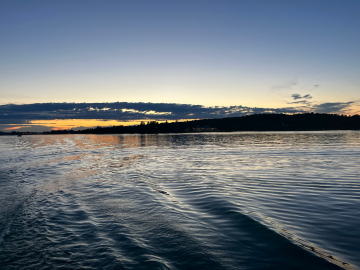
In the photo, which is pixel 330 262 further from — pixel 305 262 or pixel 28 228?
pixel 28 228

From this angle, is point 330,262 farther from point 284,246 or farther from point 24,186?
point 24,186

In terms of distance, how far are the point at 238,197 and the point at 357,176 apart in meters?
10.6

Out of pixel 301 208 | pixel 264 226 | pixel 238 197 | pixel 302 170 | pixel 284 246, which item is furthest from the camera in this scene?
pixel 302 170

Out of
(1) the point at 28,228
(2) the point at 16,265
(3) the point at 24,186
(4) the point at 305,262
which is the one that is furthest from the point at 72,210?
(4) the point at 305,262

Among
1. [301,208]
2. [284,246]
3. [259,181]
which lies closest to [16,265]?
[284,246]

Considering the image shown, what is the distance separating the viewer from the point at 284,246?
22.2 feet

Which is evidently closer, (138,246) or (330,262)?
(330,262)

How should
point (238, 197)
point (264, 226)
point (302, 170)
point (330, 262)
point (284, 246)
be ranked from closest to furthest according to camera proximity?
1. point (330, 262)
2. point (284, 246)
3. point (264, 226)
4. point (238, 197)
5. point (302, 170)

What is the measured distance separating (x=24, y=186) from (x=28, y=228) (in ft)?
→ 29.9

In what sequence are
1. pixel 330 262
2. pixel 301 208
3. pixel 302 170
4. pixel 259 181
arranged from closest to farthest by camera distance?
pixel 330 262 → pixel 301 208 → pixel 259 181 → pixel 302 170

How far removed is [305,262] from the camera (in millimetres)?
5914

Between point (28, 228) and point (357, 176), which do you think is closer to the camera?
point (28, 228)

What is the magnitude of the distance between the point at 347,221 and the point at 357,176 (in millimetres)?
10241

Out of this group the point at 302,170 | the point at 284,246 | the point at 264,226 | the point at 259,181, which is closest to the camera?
the point at 284,246
